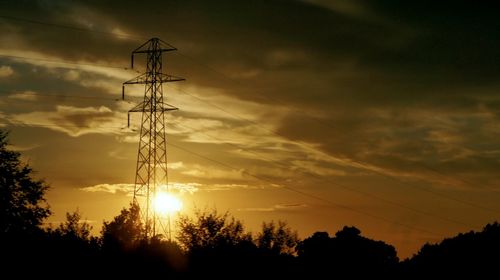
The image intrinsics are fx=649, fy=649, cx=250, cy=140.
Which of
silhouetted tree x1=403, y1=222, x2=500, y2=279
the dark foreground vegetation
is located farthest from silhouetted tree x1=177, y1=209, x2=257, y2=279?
silhouetted tree x1=403, y1=222, x2=500, y2=279

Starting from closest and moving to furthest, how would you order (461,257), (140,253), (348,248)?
(140,253) < (461,257) < (348,248)

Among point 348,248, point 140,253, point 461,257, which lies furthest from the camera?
point 348,248

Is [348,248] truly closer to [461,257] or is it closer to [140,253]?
[461,257]

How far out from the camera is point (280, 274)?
6994 cm

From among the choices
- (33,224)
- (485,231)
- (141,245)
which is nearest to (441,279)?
(485,231)

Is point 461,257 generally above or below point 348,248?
below

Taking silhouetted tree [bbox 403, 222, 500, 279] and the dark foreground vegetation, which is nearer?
the dark foreground vegetation

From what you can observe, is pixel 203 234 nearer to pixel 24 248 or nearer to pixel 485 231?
pixel 24 248

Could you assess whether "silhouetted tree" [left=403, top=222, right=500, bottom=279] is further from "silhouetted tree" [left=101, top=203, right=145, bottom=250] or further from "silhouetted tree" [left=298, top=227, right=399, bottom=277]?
"silhouetted tree" [left=101, top=203, right=145, bottom=250]

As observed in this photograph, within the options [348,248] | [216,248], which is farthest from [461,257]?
[216,248]

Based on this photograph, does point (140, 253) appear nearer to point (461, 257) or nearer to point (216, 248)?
point (216, 248)

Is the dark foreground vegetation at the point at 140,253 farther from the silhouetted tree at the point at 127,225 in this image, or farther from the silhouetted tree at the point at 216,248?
the silhouetted tree at the point at 127,225

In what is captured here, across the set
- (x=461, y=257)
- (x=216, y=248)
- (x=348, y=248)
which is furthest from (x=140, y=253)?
(x=348, y=248)

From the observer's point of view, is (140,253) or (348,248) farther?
(348,248)
